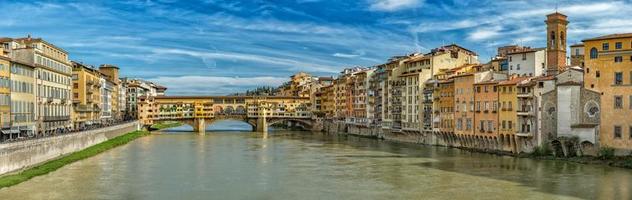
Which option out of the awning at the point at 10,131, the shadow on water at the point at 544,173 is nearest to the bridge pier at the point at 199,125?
the shadow on water at the point at 544,173

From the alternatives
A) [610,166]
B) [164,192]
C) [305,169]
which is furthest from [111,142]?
[610,166]

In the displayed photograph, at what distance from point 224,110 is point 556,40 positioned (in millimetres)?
59579

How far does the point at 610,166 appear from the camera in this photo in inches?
1341

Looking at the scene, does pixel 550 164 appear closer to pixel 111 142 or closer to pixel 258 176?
pixel 258 176

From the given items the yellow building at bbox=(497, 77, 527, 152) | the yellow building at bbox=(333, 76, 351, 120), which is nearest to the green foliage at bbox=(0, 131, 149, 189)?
the yellow building at bbox=(497, 77, 527, 152)

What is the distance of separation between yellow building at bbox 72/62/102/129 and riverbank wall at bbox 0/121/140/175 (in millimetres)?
4725

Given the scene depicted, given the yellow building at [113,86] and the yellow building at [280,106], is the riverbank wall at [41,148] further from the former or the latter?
the yellow building at [280,106]

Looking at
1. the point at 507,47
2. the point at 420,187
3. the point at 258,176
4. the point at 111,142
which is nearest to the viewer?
the point at 420,187

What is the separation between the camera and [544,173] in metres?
32.5

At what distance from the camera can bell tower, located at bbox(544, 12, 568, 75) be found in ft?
157

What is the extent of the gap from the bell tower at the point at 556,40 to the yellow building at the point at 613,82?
37.2 ft

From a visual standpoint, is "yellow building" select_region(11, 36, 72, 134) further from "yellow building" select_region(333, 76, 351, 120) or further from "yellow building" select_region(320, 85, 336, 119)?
"yellow building" select_region(320, 85, 336, 119)

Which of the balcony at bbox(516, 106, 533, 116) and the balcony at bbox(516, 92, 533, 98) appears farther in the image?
the balcony at bbox(516, 92, 533, 98)

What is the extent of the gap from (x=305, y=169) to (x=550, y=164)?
1380cm
